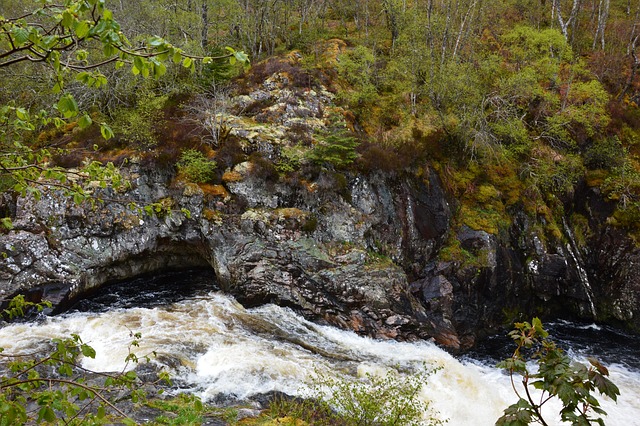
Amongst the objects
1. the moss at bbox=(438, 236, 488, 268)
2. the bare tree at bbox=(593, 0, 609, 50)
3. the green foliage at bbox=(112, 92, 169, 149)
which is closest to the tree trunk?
the green foliage at bbox=(112, 92, 169, 149)

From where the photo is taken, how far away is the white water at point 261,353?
8.55 m

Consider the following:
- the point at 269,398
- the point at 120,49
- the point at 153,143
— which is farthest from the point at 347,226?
the point at 120,49

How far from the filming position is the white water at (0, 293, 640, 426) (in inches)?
336

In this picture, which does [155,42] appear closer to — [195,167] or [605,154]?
[195,167]

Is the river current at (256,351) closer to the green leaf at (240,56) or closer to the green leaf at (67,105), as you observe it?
the green leaf at (67,105)

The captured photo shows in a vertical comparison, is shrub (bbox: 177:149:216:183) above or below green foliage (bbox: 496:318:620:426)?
below

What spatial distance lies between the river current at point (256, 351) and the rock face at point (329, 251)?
635 mm

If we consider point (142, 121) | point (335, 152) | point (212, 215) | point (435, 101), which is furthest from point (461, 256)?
point (142, 121)

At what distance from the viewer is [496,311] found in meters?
13.5

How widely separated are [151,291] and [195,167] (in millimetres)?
4346

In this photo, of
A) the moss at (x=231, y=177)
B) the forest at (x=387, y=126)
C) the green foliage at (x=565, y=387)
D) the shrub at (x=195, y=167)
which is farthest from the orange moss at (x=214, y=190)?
the green foliage at (x=565, y=387)

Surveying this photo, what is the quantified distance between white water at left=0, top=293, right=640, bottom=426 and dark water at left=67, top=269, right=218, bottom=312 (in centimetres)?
50

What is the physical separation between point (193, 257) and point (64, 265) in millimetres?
3910

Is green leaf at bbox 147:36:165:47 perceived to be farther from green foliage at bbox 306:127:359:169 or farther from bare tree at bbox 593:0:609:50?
bare tree at bbox 593:0:609:50
